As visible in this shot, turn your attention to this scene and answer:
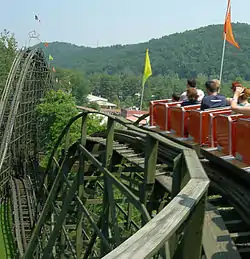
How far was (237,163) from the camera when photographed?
405cm

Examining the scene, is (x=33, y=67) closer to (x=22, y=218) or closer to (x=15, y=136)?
(x=15, y=136)

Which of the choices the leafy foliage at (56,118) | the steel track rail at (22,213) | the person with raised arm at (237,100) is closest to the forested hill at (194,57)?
the leafy foliage at (56,118)

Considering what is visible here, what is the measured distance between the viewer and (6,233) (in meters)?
14.7

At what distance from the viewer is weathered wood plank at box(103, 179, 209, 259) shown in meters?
1.22

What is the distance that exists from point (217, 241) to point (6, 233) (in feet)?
42.2

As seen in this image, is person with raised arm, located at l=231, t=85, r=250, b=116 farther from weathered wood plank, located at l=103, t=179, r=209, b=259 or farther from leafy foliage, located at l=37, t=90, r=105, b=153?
leafy foliage, located at l=37, t=90, r=105, b=153

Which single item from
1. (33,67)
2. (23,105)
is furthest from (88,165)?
(33,67)

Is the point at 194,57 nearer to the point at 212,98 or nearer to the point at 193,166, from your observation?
the point at 212,98

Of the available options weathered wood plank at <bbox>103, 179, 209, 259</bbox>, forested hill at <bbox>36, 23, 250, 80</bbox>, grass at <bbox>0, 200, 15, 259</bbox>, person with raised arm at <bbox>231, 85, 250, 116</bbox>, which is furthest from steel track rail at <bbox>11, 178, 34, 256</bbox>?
forested hill at <bbox>36, 23, 250, 80</bbox>

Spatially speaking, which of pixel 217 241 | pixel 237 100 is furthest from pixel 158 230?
pixel 237 100

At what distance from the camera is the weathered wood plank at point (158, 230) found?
1220mm

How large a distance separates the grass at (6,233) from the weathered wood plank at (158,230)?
478 inches

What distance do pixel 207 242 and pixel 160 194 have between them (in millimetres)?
1766

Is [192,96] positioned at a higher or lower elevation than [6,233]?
higher
